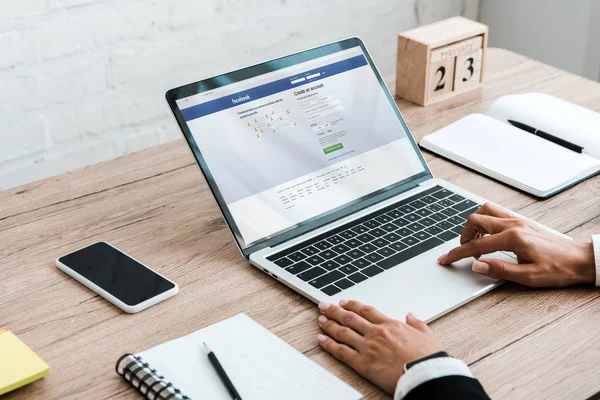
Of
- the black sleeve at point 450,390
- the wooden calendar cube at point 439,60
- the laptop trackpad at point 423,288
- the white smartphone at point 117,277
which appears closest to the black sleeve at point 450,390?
the black sleeve at point 450,390

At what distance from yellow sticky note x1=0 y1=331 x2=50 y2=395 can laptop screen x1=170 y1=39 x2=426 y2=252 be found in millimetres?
348

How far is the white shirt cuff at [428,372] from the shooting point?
872 mm

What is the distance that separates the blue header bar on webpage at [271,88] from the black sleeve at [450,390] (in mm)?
555

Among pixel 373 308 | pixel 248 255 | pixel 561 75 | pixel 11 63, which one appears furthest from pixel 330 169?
pixel 11 63

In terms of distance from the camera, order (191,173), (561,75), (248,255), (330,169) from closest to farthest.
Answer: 1. (248,255)
2. (330,169)
3. (191,173)
4. (561,75)

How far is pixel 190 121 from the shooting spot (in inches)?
46.9

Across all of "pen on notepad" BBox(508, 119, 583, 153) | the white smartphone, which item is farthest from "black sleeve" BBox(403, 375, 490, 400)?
"pen on notepad" BBox(508, 119, 583, 153)

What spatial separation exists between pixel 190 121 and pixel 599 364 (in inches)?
26.1

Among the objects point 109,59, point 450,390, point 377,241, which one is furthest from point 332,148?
point 109,59

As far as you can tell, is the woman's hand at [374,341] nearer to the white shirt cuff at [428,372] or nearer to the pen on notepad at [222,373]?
the white shirt cuff at [428,372]

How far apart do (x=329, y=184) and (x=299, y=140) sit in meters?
0.09

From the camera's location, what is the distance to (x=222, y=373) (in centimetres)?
92

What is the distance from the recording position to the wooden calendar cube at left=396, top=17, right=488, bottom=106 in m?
1.67

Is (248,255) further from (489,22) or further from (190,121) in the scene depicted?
(489,22)
